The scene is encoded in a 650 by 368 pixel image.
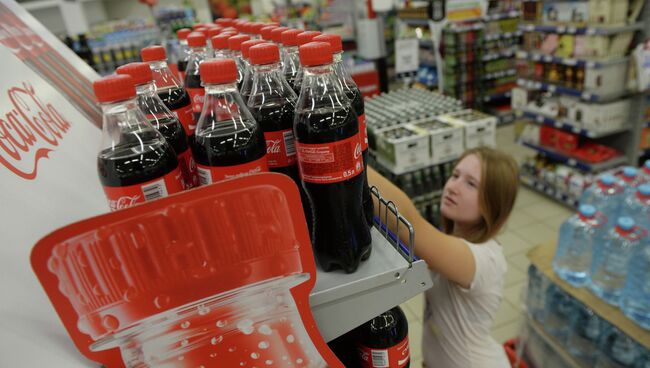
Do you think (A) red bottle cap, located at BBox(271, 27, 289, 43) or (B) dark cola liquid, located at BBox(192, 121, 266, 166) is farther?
(A) red bottle cap, located at BBox(271, 27, 289, 43)

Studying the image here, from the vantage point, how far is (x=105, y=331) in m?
0.66

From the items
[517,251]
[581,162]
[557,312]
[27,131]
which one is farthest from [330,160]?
[581,162]

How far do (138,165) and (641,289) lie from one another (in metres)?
1.91

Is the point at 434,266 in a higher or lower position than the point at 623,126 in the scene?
higher

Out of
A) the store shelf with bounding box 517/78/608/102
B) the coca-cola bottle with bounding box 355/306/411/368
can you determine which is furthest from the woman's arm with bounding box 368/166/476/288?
the store shelf with bounding box 517/78/608/102

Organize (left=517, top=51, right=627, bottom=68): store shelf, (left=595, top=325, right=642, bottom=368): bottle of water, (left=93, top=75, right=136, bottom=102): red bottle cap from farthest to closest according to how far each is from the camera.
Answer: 1. (left=517, top=51, right=627, bottom=68): store shelf
2. (left=595, top=325, right=642, bottom=368): bottle of water
3. (left=93, top=75, right=136, bottom=102): red bottle cap

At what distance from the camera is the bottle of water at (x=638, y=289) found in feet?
5.69

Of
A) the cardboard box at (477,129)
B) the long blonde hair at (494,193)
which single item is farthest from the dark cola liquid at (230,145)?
the cardboard box at (477,129)

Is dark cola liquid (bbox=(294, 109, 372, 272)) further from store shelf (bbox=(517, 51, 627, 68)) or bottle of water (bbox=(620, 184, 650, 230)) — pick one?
store shelf (bbox=(517, 51, 627, 68))

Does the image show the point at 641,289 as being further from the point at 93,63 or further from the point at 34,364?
the point at 93,63

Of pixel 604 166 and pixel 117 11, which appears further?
pixel 117 11

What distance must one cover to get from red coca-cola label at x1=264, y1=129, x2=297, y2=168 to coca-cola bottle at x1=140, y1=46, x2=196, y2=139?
0.33 meters

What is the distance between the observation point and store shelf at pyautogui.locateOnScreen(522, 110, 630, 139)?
432cm

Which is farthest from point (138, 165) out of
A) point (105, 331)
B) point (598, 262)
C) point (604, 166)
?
point (604, 166)
